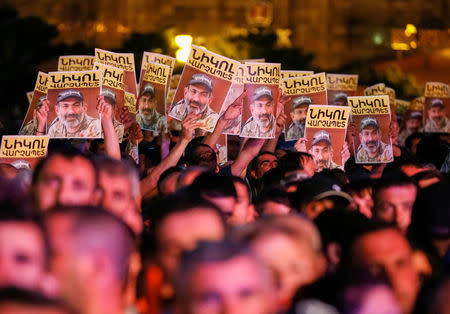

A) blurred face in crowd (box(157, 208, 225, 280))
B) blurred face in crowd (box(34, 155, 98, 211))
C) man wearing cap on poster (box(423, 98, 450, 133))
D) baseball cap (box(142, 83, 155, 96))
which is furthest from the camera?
man wearing cap on poster (box(423, 98, 450, 133))

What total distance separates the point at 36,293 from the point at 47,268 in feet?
1.63

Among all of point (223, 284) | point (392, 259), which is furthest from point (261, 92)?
point (223, 284)

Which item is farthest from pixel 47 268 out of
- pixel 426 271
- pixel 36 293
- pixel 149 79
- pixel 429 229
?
pixel 149 79

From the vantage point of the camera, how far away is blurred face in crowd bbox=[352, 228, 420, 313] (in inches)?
167

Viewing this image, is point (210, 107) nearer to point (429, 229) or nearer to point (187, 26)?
point (429, 229)

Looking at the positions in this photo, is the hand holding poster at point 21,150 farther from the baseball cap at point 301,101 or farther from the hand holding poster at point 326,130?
the baseball cap at point 301,101

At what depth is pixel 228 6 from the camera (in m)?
57.7

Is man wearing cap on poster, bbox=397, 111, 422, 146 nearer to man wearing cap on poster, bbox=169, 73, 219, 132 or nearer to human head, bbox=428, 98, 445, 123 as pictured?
human head, bbox=428, 98, 445, 123

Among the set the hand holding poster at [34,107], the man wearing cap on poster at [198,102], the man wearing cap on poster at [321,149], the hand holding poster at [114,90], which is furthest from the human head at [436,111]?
the hand holding poster at [34,107]

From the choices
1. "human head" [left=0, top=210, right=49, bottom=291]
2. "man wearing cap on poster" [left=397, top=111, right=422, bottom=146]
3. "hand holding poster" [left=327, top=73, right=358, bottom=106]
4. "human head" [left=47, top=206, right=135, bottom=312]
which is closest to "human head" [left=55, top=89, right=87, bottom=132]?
"hand holding poster" [left=327, top=73, right=358, bottom=106]

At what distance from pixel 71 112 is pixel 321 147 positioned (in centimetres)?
249

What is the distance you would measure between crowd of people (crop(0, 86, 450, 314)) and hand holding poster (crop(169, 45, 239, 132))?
277 centimetres

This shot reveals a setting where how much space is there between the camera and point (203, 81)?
9.17m

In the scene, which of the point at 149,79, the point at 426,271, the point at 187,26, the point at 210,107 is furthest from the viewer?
the point at 187,26
